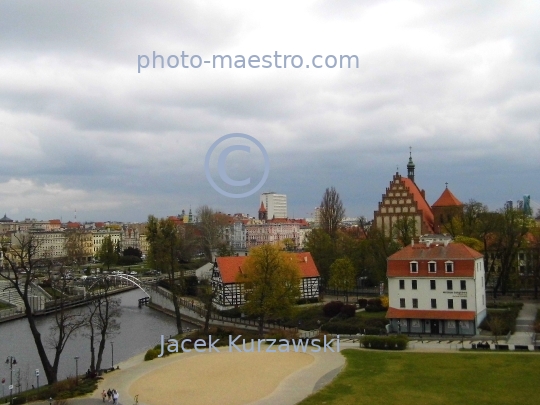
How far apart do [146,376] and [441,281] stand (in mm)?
20227

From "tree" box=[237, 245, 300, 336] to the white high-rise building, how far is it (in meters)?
117

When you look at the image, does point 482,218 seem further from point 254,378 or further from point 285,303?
point 254,378

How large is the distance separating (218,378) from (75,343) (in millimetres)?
19616

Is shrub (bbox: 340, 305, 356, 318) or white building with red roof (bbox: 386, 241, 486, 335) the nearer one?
white building with red roof (bbox: 386, 241, 486, 335)

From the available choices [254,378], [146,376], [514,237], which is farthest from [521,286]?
[146,376]

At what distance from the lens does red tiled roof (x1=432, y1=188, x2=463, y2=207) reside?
68231 millimetres

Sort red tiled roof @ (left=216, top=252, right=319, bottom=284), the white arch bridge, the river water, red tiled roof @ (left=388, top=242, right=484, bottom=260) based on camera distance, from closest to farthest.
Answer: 1. the river water
2. red tiled roof @ (left=388, top=242, right=484, bottom=260)
3. red tiled roof @ (left=216, top=252, right=319, bottom=284)
4. the white arch bridge

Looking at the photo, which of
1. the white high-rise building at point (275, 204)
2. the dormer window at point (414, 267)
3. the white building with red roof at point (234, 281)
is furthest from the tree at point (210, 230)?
the dormer window at point (414, 267)

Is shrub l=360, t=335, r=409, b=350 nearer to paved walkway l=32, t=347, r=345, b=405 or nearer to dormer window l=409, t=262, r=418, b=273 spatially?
paved walkway l=32, t=347, r=345, b=405

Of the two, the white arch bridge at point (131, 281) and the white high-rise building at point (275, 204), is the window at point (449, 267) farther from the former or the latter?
the white high-rise building at point (275, 204)

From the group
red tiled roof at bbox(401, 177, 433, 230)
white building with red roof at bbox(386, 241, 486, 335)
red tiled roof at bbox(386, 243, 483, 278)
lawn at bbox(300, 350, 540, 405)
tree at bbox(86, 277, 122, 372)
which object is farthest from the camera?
red tiled roof at bbox(401, 177, 433, 230)

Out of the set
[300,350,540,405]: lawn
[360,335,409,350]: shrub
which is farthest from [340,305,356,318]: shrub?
[300,350,540,405]: lawn

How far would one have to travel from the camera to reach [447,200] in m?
69.2

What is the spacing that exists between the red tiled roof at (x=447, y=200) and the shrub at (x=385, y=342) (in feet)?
125
